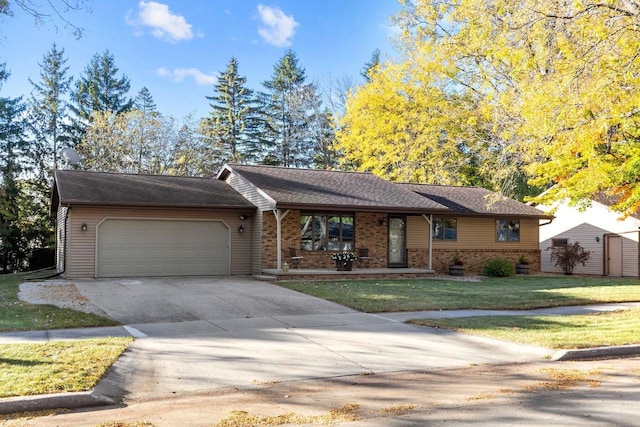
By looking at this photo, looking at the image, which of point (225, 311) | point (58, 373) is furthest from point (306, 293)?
point (58, 373)

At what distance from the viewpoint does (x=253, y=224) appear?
2047 centimetres

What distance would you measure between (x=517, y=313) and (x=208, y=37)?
32543mm

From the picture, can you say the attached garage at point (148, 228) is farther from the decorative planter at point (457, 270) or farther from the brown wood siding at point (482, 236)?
the brown wood siding at point (482, 236)

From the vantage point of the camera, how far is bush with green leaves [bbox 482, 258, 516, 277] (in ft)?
74.4

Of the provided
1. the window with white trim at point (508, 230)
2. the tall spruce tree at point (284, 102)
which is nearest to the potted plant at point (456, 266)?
the window with white trim at point (508, 230)

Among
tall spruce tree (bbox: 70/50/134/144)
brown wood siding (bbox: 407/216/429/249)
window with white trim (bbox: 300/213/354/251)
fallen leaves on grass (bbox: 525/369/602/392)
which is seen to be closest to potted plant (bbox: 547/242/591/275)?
brown wood siding (bbox: 407/216/429/249)

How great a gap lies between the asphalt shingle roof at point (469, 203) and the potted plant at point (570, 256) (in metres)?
2.19

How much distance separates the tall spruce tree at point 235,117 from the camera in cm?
4619

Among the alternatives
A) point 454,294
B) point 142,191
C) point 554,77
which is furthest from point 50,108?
point 554,77

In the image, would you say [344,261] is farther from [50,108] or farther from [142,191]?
[50,108]

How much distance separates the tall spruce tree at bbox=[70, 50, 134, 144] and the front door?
2947 centimetres

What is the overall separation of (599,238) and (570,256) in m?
1.88

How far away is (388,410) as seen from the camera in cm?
543

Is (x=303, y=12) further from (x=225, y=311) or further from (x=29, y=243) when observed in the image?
(x=225, y=311)
